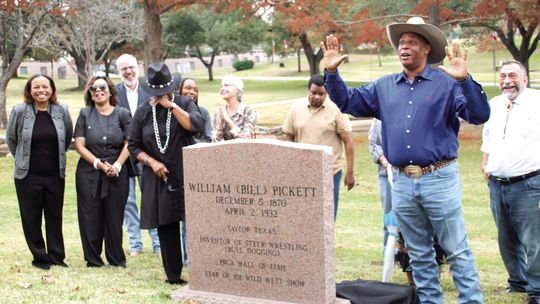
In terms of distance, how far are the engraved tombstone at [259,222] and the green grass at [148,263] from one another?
1.90ft

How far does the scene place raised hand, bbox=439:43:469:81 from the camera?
533 cm

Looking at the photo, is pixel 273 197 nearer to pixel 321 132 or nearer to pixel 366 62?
pixel 321 132

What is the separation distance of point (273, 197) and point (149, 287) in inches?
62.7

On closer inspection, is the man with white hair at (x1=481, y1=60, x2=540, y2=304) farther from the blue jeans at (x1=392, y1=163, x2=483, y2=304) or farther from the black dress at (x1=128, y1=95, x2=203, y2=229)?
the black dress at (x1=128, y1=95, x2=203, y2=229)

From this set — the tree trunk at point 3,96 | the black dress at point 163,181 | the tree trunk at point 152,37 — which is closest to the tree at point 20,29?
the tree trunk at point 3,96

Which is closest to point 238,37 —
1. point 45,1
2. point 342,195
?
point 45,1

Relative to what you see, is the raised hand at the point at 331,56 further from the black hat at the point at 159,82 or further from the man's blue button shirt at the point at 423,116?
the black hat at the point at 159,82

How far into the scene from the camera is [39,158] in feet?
25.4

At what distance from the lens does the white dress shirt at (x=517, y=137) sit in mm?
6734

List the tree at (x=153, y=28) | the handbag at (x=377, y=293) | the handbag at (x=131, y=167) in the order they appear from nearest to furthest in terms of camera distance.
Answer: the handbag at (x=377, y=293) < the handbag at (x=131, y=167) < the tree at (x=153, y=28)

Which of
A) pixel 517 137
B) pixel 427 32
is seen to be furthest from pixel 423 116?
pixel 517 137

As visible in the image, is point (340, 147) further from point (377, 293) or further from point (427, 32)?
point (427, 32)

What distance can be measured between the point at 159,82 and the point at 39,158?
1646 millimetres

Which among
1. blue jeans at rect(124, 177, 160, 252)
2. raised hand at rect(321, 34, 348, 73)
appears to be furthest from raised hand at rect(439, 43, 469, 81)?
blue jeans at rect(124, 177, 160, 252)
